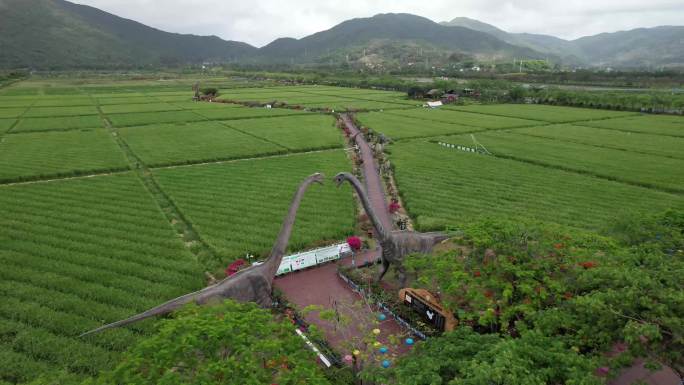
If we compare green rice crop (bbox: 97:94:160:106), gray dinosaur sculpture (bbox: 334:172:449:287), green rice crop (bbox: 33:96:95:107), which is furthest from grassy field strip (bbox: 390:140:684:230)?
green rice crop (bbox: 33:96:95:107)

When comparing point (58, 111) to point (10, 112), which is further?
point (58, 111)

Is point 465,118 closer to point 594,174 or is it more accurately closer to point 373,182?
point 594,174

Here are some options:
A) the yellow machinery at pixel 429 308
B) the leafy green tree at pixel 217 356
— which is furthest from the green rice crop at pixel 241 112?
the leafy green tree at pixel 217 356

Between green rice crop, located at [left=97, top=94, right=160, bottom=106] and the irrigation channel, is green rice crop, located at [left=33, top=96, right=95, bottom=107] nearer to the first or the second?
green rice crop, located at [left=97, top=94, right=160, bottom=106]

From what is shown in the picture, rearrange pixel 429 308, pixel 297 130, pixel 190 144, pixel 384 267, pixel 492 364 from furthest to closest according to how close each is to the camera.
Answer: pixel 297 130
pixel 190 144
pixel 384 267
pixel 429 308
pixel 492 364

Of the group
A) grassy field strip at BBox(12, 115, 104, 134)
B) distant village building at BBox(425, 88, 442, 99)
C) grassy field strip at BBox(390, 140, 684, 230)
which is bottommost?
grassy field strip at BBox(390, 140, 684, 230)

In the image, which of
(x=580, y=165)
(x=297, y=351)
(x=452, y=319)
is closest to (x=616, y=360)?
(x=452, y=319)

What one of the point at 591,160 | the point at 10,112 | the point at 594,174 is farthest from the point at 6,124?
the point at 591,160
